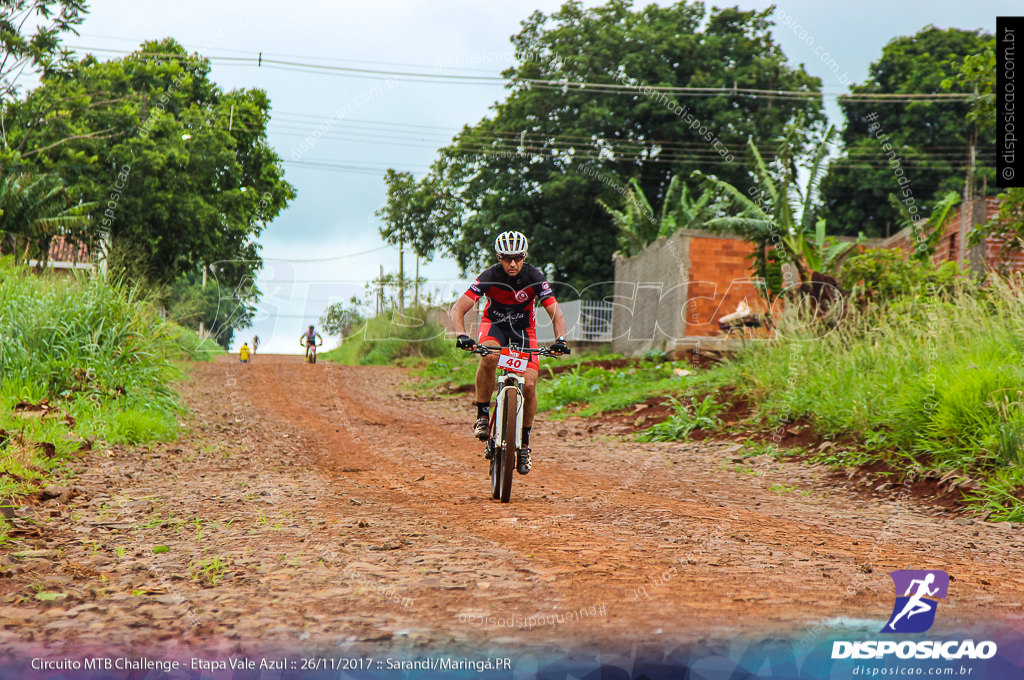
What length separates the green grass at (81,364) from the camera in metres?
8.47

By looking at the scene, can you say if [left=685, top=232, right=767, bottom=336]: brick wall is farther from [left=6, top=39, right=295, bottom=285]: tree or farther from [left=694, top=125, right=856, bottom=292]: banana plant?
[left=6, top=39, right=295, bottom=285]: tree

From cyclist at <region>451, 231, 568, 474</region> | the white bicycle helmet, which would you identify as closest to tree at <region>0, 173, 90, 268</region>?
cyclist at <region>451, 231, 568, 474</region>

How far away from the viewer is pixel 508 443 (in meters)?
6.44

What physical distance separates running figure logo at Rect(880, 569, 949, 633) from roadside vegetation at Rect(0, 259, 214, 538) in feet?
21.6

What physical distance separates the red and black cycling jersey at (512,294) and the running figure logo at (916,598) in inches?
151

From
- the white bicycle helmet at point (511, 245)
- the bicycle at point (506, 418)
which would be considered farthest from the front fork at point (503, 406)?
the white bicycle helmet at point (511, 245)

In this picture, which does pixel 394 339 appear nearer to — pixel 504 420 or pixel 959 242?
pixel 959 242

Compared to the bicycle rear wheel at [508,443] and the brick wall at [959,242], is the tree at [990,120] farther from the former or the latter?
the bicycle rear wheel at [508,443]

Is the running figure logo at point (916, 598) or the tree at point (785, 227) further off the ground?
the tree at point (785, 227)

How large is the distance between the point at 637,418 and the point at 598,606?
9717 mm

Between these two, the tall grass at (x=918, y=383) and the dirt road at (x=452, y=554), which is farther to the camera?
the tall grass at (x=918, y=383)

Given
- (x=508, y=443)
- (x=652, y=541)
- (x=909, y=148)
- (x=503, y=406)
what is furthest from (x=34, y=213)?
(x=909, y=148)

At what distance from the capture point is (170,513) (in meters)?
5.70

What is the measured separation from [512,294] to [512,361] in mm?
718
